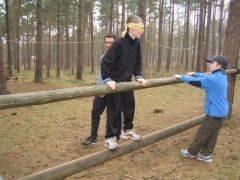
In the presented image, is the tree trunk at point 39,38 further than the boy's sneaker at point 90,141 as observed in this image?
Yes

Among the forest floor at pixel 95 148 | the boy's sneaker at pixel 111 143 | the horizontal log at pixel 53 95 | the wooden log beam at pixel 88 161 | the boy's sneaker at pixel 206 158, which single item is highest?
the horizontal log at pixel 53 95

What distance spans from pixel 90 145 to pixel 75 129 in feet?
5.00

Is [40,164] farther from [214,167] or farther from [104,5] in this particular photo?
[104,5]

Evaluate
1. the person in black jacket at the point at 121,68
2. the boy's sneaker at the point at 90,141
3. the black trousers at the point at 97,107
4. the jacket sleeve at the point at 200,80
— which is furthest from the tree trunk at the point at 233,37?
the person in black jacket at the point at 121,68

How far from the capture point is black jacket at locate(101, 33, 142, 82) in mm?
5016

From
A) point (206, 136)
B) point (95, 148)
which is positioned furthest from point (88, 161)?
point (206, 136)

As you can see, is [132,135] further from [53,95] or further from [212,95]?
[53,95]

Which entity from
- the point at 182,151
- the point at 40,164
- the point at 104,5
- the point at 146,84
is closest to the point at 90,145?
the point at 40,164

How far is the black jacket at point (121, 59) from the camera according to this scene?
5.02 metres

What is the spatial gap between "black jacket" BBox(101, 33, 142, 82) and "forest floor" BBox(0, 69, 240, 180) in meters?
1.53

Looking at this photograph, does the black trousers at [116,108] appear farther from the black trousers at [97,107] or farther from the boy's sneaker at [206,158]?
the boy's sneaker at [206,158]

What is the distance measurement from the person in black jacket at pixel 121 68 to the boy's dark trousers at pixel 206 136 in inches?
51.0

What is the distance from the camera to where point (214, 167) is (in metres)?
5.87

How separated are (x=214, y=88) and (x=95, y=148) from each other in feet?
8.28
